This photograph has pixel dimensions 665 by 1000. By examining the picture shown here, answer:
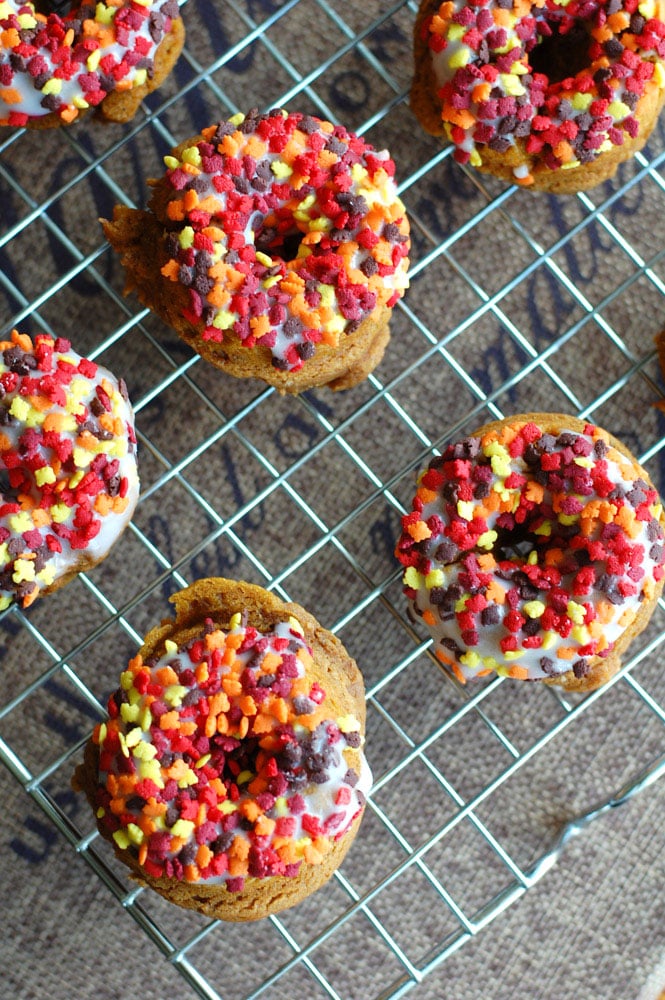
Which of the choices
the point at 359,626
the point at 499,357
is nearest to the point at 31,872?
the point at 359,626

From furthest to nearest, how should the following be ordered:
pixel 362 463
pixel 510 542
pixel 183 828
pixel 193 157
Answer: pixel 362 463
pixel 510 542
pixel 193 157
pixel 183 828

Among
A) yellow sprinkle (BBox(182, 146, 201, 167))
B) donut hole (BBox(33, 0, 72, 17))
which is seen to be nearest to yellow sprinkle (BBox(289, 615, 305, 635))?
yellow sprinkle (BBox(182, 146, 201, 167))

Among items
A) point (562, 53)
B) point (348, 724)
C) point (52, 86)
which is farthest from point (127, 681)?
point (562, 53)

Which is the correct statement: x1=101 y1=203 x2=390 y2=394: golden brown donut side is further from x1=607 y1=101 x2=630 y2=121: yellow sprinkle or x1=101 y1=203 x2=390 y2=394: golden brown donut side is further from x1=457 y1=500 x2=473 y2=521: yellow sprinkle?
x1=607 y1=101 x2=630 y2=121: yellow sprinkle

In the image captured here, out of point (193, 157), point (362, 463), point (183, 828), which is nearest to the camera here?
point (183, 828)

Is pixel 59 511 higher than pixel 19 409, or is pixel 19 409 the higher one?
pixel 19 409

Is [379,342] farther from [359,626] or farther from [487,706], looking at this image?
[487,706]

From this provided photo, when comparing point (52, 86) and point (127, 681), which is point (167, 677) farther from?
point (52, 86)

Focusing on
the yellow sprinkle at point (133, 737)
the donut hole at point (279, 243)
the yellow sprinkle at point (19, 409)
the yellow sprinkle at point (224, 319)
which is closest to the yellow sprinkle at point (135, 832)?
the yellow sprinkle at point (133, 737)
